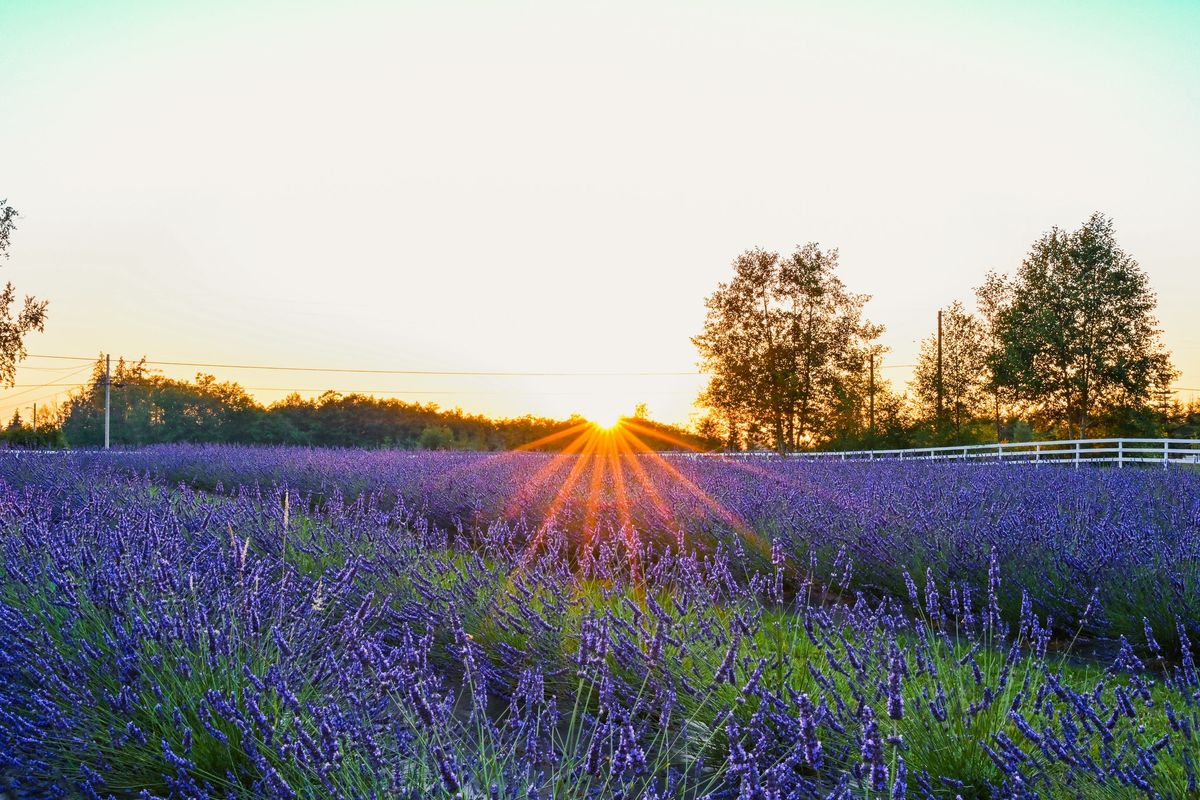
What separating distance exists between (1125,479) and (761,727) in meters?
7.86

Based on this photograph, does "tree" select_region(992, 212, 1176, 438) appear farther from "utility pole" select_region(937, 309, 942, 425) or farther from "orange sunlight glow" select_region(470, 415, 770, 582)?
"orange sunlight glow" select_region(470, 415, 770, 582)

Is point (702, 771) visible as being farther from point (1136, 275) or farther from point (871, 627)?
point (1136, 275)

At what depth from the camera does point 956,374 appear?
35156mm

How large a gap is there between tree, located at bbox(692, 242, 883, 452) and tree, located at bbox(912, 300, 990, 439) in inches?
335

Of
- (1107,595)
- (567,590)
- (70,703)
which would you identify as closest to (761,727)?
(567,590)

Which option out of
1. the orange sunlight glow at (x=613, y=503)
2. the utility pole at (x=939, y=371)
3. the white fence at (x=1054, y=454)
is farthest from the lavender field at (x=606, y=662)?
the utility pole at (x=939, y=371)

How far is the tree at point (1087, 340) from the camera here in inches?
1024

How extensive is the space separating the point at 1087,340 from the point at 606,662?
1098 inches

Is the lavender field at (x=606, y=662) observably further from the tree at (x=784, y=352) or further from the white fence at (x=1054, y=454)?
the tree at (x=784, y=352)

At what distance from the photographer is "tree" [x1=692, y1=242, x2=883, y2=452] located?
87.7ft

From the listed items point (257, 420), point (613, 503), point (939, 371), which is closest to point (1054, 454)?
point (939, 371)

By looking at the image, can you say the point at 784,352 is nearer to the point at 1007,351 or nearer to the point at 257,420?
the point at 1007,351

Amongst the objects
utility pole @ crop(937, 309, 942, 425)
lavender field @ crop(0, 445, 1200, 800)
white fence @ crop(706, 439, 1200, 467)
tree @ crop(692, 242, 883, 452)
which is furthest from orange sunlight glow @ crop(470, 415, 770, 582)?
utility pole @ crop(937, 309, 942, 425)

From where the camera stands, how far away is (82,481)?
8.88 metres
